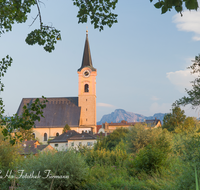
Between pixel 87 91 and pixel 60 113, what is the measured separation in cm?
1011

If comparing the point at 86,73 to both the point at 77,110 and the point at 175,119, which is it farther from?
the point at 175,119

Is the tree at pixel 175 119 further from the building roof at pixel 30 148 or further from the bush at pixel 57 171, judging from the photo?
the bush at pixel 57 171

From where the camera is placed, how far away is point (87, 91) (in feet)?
230

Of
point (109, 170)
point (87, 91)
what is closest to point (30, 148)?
point (109, 170)

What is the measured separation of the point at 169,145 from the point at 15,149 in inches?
322

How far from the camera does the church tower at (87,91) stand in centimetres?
6719

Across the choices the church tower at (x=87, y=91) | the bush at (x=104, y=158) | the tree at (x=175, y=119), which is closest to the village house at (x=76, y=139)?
the church tower at (x=87, y=91)

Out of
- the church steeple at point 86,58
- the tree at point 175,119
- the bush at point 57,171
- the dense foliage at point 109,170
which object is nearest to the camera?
the dense foliage at point 109,170

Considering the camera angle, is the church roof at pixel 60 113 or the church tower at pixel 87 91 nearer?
the church roof at pixel 60 113

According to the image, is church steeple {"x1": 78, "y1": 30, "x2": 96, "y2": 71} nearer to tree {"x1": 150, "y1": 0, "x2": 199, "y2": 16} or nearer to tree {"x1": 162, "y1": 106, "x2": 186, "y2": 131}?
tree {"x1": 162, "y1": 106, "x2": 186, "y2": 131}

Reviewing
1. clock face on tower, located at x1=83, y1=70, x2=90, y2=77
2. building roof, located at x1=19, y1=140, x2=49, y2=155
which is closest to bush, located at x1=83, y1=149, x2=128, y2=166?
building roof, located at x1=19, y1=140, x2=49, y2=155

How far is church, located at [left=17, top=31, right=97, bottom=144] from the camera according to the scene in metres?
66.1

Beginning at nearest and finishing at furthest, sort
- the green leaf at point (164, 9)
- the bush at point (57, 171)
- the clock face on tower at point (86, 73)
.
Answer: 1. the green leaf at point (164, 9)
2. the bush at point (57, 171)
3. the clock face on tower at point (86, 73)

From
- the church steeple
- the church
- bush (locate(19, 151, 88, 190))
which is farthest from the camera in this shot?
the church steeple
